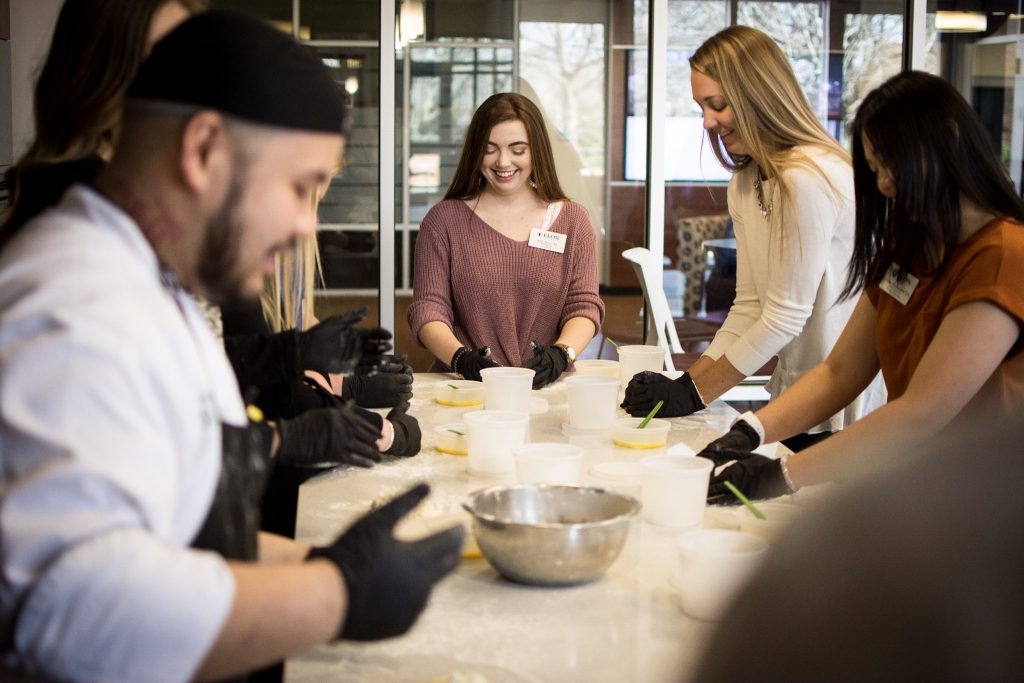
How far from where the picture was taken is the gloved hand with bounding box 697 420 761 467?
7.02ft

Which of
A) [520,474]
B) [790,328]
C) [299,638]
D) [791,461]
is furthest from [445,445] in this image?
[299,638]

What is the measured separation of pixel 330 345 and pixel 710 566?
3.44 ft

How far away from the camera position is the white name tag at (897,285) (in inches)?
90.3

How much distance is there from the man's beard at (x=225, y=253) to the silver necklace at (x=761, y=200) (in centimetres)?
224

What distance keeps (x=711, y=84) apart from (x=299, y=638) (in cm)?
246

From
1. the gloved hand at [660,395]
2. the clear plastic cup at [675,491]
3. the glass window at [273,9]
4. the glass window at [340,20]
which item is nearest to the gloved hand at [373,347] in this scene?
the gloved hand at [660,395]

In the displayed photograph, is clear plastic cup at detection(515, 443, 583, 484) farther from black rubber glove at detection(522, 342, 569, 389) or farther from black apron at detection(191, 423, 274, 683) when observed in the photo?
black rubber glove at detection(522, 342, 569, 389)

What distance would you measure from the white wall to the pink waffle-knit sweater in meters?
2.75

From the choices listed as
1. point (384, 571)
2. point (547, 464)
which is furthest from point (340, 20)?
point (384, 571)

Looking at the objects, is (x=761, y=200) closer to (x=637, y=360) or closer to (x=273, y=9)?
(x=637, y=360)

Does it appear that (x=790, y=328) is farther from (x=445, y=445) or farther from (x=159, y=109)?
(x=159, y=109)

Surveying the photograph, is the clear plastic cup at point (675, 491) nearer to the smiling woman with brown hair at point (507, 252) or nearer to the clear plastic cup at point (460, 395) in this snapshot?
the clear plastic cup at point (460, 395)

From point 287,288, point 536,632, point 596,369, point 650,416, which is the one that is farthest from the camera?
point 596,369

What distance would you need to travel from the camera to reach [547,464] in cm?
192
